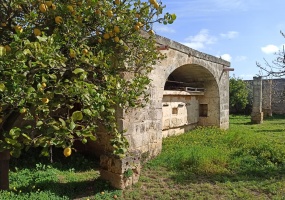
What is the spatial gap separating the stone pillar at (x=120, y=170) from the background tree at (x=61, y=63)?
1346mm

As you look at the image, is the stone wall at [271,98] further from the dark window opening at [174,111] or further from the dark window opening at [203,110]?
the dark window opening at [174,111]

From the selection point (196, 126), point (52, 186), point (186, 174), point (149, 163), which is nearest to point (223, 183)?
point (186, 174)

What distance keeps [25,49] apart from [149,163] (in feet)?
13.6

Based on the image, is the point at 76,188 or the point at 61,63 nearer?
the point at 61,63

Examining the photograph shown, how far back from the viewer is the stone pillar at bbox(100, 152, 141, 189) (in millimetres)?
4191

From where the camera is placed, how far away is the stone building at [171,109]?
4.43 metres

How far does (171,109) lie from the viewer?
26.7ft

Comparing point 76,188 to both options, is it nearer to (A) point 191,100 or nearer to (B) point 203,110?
(A) point 191,100

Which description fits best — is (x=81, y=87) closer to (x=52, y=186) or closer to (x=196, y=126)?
(x=52, y=186)

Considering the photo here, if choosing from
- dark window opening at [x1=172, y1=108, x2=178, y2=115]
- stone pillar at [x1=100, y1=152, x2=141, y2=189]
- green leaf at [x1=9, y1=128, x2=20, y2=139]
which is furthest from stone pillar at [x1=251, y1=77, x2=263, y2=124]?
green leaf at [x1=9, y1=128, x2=20, y2=139]

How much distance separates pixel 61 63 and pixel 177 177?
3.33 m

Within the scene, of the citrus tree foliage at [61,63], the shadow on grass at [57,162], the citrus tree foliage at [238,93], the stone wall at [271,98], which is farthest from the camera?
the citrus tree foliage at [238,93]

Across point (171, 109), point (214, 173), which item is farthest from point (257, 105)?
point (214, 173)

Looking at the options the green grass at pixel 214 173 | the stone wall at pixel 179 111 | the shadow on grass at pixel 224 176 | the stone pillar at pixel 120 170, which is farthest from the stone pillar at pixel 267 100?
the stone pillar at pixel 120 170
